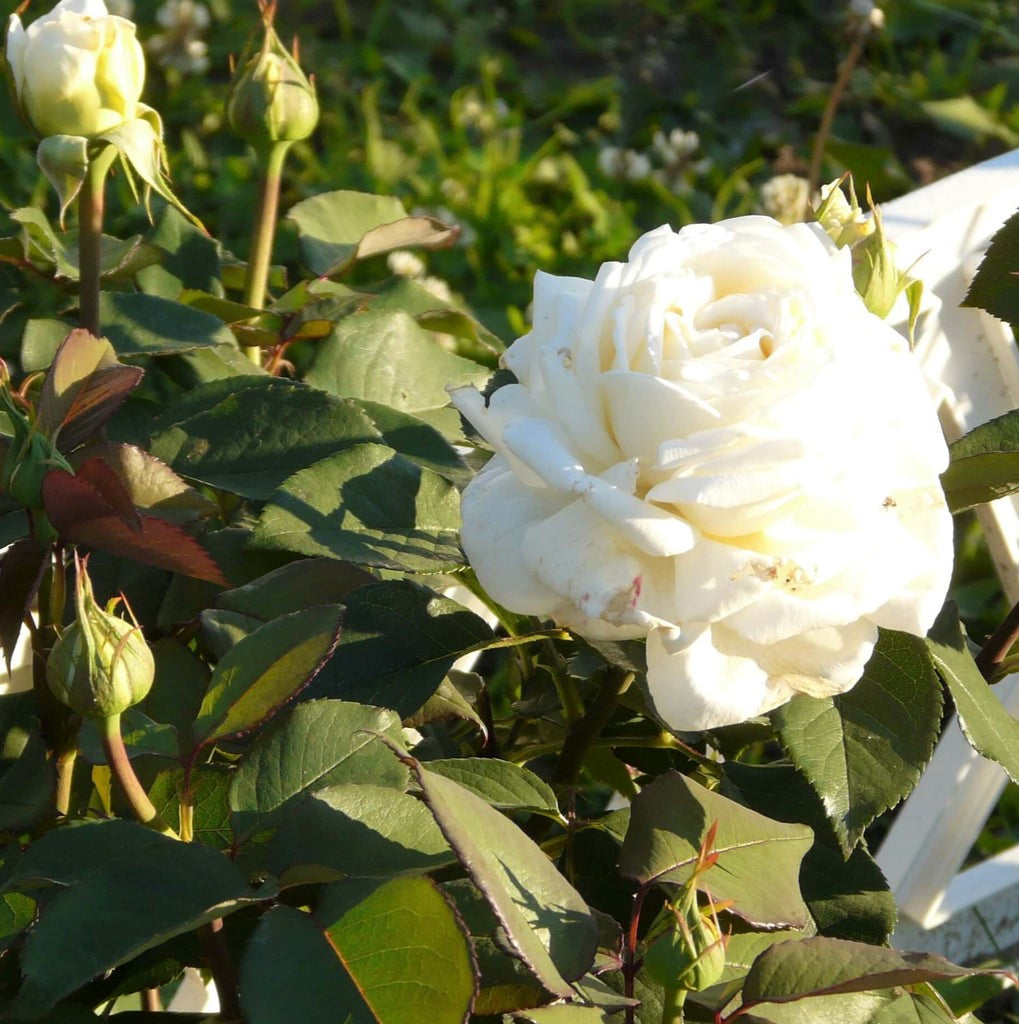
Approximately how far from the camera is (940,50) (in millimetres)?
2779

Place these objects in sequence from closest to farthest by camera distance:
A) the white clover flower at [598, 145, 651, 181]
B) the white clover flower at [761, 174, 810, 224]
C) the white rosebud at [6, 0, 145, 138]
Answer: the white rosebud at [6, 0, 145, 138], the white clover flower at [761, 174, 810, 224], the white clover flower at [598, 145, 651, 181]

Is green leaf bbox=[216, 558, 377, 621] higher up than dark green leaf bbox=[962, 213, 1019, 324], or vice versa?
dark green leaf bbox=[962, 213, 1019, 324]

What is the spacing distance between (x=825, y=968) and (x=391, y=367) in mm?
421

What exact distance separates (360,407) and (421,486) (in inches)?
3.5

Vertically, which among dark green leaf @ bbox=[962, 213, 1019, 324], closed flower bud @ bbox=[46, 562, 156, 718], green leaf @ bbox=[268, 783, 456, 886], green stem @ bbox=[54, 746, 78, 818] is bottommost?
green stem @ bbox=[54, 746, 78, 818]

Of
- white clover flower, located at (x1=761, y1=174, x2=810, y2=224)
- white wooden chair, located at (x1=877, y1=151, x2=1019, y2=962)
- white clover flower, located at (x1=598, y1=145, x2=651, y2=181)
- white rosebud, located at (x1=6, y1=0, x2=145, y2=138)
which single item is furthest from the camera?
white clover flower, located at (x1=598, y1=145, x2=651, y2=181)

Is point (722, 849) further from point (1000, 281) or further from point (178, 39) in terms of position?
point (178, 39)

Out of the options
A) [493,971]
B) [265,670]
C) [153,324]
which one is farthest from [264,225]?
[493,971]

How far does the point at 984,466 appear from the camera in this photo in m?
0.60

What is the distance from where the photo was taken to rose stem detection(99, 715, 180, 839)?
18.9 inches

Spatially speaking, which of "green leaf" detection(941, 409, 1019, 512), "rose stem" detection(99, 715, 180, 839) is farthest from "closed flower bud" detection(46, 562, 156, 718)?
"green leaf" detection(941, 409, 1019, 512)

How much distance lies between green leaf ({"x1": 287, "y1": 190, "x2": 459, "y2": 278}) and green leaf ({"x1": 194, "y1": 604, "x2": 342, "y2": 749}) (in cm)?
37

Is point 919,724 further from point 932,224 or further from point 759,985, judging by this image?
point 932,224

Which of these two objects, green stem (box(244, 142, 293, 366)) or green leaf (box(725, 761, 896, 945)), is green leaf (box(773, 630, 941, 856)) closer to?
green leaf (box(725, 761, 896, 945))
